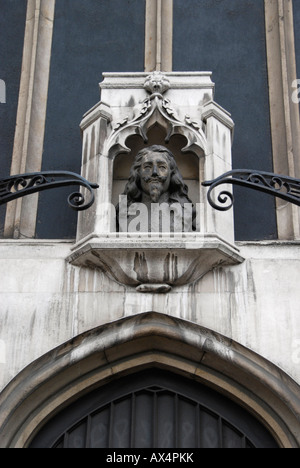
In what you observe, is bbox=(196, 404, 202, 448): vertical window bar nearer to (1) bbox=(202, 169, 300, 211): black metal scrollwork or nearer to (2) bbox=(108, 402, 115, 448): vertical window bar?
(2) bbox=(108, 402, 115, 448): vertical window bar

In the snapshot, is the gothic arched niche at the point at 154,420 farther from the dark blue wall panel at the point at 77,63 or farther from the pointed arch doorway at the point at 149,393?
the dark blue wall panel at the point at 77,63

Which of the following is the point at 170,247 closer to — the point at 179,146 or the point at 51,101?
the point at 179,146

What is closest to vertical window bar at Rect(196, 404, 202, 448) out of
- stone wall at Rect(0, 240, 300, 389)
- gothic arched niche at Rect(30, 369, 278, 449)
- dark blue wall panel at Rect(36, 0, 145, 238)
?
gothic arched niche at Rect(30, 369, 278, 449)

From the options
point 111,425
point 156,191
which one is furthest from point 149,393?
point 156,191

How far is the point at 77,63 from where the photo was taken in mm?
7977

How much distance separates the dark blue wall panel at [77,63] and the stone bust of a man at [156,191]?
585 millimetres

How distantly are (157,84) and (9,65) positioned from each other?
1.47m

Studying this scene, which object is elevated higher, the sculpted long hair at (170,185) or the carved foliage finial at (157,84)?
the carved foliage finial at (157,84)

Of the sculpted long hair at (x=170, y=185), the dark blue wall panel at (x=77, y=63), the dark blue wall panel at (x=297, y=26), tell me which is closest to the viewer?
the sculpted long hair at (x=170, y=185)

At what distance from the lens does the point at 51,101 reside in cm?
775

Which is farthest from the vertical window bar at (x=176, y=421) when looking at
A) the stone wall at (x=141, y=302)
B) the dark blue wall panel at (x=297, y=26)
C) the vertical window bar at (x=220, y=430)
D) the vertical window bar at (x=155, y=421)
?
the dark blue wall panel at (x=297, y=26)

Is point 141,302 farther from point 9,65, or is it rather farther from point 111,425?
point 9,65

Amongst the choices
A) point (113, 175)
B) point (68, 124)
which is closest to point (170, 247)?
point (113, 175)

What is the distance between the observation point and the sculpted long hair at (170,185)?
22.7ft
